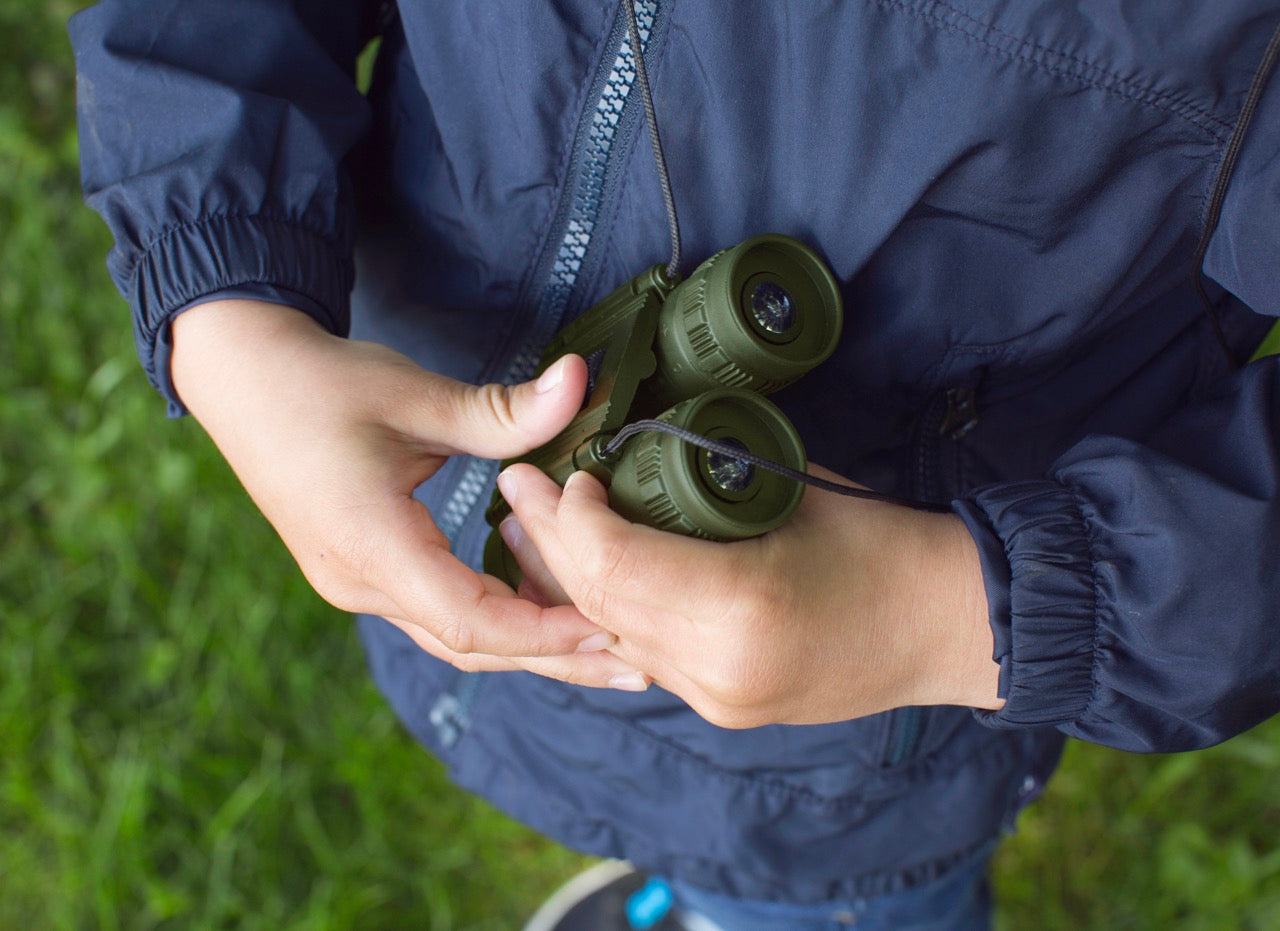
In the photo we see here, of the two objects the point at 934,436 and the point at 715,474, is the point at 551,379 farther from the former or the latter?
the point at 934,436

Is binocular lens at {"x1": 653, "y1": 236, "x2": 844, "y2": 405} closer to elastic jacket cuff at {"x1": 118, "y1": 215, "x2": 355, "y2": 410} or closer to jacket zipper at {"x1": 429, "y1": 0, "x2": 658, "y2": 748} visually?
jacket zipper at {"x1": 429, "y1": 0, "x2": 658, "y2": 748}

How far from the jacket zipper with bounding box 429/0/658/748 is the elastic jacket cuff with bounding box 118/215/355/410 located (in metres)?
0.25

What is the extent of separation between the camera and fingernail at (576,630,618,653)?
3.59 feet

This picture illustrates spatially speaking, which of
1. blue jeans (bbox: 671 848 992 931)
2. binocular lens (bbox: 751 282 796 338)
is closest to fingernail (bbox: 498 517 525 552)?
binocular lens (bbox: 751 282 796 338)

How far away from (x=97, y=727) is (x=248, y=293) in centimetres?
157

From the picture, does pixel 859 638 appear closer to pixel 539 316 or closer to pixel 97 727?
pixel 539 316

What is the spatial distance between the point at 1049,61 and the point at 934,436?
1.44 ft

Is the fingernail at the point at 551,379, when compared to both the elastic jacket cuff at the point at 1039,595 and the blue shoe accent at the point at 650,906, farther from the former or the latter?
the blue shoe accent at the point at 650,906

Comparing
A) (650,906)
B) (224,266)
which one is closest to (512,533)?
(224,266)

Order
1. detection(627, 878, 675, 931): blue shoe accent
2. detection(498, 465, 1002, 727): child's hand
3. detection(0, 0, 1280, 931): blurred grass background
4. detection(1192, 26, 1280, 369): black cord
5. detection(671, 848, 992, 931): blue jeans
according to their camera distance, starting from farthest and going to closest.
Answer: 1. detection(0, 0, 1280, 931): blurred grass background
2. detection(627, 878, 675, 931): blue shoe accent
3. detection(671, 848, 992, 931): blue jeans
4. detection(498, 465, 1002, 727): child's hand
5. detection(1192, 26, 1280, 369): black cord

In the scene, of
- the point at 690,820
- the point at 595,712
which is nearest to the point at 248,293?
the point at 595,712

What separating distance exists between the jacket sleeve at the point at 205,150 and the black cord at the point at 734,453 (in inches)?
17.3

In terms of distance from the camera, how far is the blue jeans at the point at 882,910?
1525mm

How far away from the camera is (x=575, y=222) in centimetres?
115
